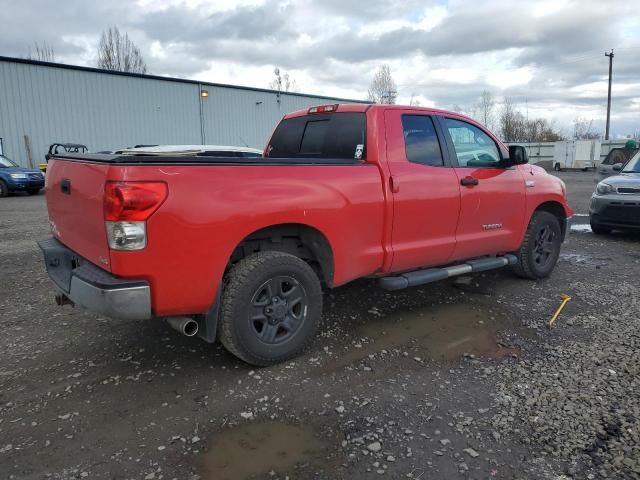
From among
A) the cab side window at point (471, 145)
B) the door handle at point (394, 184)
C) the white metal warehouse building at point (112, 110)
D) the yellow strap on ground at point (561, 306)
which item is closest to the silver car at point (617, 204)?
the yellow strap on ground at point (561, 306)

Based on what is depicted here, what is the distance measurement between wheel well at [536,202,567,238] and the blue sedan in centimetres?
1748

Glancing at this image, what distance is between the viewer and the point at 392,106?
4473 millimetres

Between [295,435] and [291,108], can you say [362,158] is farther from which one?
[291,108]

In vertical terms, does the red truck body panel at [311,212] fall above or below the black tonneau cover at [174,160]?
below

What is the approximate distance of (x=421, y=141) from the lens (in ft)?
15.1

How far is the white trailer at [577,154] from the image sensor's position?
3453 centimetres

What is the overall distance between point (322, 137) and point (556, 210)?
3.32 meters

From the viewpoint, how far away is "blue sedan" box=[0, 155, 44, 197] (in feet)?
57.1

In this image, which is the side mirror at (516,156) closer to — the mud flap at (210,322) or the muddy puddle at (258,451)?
the mud flap at (210,322)

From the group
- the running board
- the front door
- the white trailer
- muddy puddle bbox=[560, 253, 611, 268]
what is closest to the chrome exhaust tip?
the running board

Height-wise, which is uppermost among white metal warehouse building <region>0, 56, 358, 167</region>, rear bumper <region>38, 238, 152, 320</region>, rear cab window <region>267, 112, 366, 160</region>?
white metal warehouse building <region>0, 56, 358, 167</region>

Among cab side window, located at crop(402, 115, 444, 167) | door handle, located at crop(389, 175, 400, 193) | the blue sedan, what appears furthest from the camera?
the blue sedan

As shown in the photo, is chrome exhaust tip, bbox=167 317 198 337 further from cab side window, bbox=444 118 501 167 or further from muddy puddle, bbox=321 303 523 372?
cab side window, bbox=444 118 501 167

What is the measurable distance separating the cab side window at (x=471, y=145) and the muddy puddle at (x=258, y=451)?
313 centimetres
